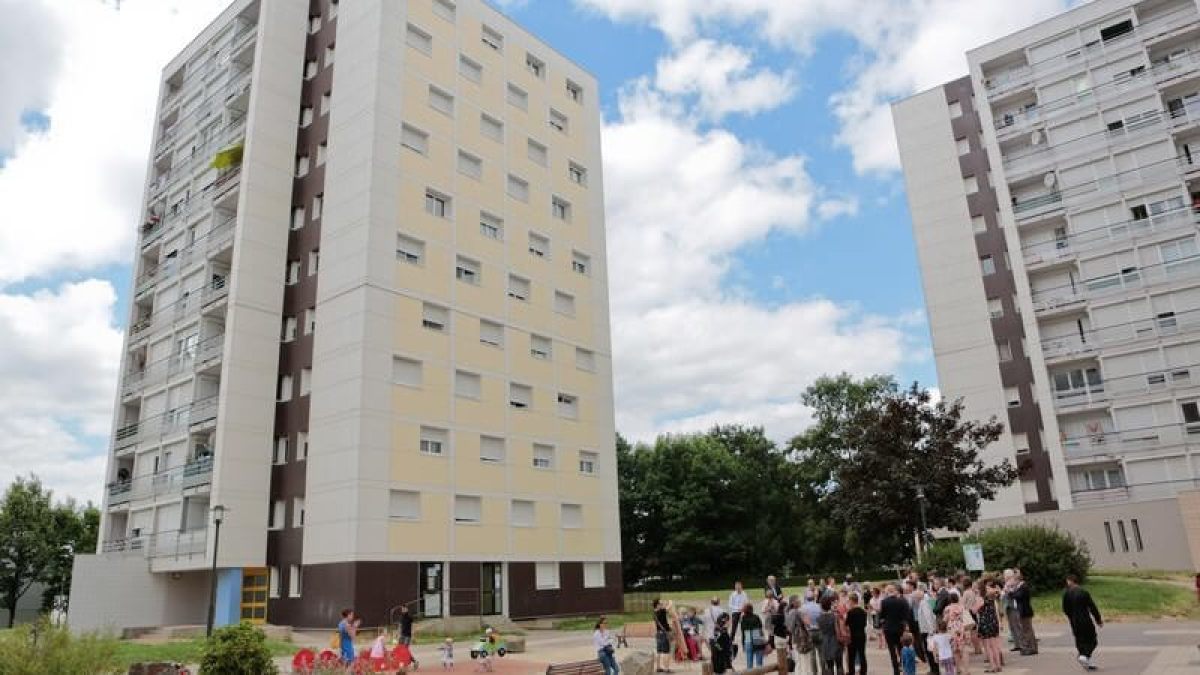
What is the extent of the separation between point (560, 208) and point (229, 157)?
57.7ft

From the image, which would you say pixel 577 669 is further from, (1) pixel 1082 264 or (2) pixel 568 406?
(1) pixel 1082 264

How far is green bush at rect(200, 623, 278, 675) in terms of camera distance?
14.3 m

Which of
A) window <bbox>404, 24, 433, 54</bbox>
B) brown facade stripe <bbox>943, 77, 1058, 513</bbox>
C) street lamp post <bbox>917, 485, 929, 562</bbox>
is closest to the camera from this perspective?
street lamp post <bbox>917, 485, 929, 562</bbox>

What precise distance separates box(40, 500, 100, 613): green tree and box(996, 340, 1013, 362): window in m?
62.7

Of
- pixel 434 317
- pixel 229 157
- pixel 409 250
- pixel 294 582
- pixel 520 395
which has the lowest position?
pixel 294 582

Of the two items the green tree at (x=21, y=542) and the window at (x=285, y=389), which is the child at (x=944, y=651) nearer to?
the window at (x=285, y=389)

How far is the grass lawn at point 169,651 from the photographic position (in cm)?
2453

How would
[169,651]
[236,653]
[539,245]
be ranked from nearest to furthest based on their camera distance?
1. [236,653]
2. [169,651]
3. [539,245]

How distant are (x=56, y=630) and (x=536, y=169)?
35.8m

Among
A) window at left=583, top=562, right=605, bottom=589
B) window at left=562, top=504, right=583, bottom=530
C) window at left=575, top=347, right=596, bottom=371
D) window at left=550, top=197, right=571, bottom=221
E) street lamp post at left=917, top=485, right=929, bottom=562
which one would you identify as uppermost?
window at left=550, top=197, right=571, bottom=221

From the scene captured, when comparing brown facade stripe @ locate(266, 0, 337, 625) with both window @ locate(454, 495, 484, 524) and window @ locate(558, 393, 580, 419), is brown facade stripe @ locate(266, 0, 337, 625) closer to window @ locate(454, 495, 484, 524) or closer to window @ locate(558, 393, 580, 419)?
window @ locate(454, 495, 484, 524)

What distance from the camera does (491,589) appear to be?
119 feet

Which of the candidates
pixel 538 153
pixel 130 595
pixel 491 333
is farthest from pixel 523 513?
pixel 538 153

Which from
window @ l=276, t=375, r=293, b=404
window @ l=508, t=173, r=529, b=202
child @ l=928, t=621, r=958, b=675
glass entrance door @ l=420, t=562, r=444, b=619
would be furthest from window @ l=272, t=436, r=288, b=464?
child @ l=928, t=621, r=958, b=675
